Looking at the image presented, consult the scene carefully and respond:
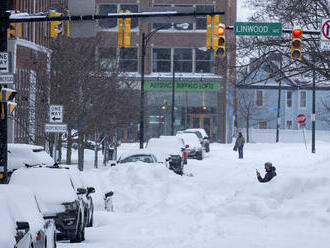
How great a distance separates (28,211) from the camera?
31.4 ft

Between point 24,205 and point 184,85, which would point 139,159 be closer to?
point 24,205

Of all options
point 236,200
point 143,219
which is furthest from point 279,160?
point 143,219

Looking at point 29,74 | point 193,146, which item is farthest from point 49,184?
point 193,146

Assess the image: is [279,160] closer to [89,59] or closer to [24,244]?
[89,59]

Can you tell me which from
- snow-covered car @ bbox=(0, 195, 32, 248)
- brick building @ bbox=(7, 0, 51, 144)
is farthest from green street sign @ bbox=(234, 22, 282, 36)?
snow-covered car @ bbox=(0, 195, 32, 248)

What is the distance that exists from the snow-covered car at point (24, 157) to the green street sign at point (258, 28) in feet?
24.2

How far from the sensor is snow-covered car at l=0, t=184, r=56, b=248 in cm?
903

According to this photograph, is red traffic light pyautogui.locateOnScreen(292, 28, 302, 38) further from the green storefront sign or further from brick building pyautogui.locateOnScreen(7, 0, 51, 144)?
the green storefront sign

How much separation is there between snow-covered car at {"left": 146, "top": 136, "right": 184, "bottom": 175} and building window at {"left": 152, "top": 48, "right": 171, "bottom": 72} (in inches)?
1244

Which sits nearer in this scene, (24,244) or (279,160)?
(24,244)

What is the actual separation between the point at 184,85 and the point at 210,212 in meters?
46.9

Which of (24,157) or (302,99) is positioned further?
(302,99)

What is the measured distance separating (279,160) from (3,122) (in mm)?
32695

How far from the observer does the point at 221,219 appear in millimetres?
18938
